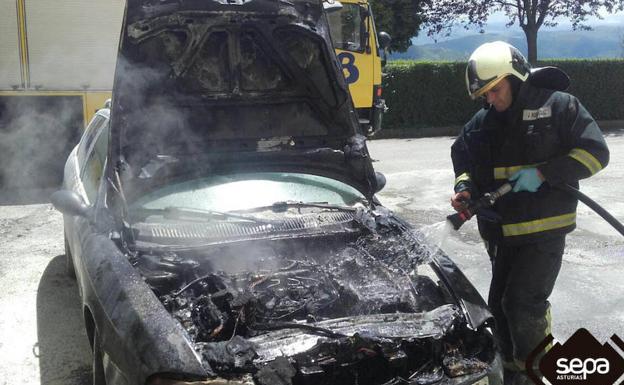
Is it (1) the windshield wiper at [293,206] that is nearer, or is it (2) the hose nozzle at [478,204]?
(2) the hose nozzle at [478,204]

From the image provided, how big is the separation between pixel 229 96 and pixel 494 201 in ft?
6.04

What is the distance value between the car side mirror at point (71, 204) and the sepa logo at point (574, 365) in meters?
2.60

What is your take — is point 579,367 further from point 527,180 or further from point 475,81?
point 475,81

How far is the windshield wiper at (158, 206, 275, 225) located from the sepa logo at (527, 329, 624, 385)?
1.64 metres

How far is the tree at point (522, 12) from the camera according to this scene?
18297mm

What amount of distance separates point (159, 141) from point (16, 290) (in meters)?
2.13

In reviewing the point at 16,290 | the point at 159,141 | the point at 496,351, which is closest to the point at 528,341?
the point at 496,351

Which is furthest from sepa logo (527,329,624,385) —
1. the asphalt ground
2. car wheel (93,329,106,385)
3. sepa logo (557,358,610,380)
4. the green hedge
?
the green hedge

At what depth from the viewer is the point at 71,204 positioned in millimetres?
3467

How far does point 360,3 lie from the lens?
31.8ft

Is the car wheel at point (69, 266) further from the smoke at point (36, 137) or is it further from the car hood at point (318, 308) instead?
the smoke at point (36, 137)

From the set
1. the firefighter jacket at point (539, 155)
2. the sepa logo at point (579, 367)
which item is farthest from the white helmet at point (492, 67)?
the sepa logo at point (579, 367)

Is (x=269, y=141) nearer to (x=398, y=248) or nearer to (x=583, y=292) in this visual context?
(x=398, y=248)

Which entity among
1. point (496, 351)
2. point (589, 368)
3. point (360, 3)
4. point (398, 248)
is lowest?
point (589, 368)
